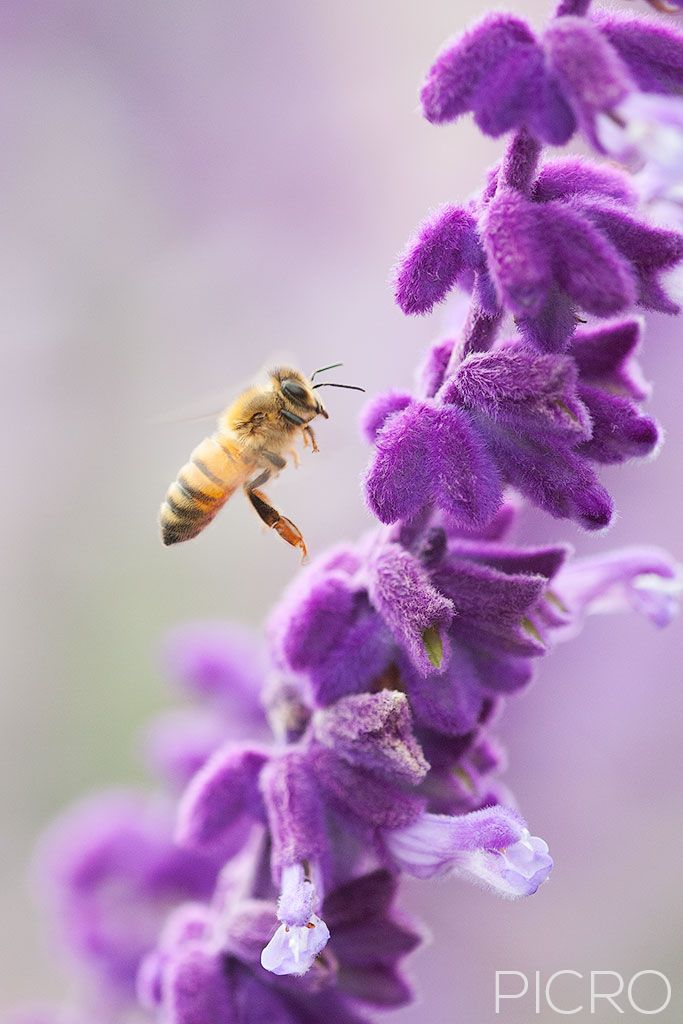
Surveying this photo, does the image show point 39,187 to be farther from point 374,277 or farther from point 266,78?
point 374,277

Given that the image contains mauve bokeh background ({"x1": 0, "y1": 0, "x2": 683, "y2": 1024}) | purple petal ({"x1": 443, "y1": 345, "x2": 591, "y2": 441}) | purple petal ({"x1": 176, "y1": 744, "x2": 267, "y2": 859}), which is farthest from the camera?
mauve bokeh background ({"x1": 0, "y1": 0, "x2": 683, "y2": 1024})

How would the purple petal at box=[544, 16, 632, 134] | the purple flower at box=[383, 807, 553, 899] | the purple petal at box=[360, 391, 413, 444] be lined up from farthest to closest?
the purple petal at box=[360, 391, 413, 444]
the purple flower at box=[383, 807, 553, 899]
the purple petal at box=[544, 16, 632, 134]

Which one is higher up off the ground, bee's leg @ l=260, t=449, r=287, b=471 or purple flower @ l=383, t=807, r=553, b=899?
bee's leg @ l=260, t=449, r=287, b=471

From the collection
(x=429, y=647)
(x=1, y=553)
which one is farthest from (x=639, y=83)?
(x=1, y=553)

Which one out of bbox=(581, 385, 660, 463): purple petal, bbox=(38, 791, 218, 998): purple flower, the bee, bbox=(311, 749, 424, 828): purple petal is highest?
bbox=(581, 385, 660, 463): purple petal

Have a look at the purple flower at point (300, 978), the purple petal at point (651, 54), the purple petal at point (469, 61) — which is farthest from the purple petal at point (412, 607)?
the purple petal at point (651, 54)

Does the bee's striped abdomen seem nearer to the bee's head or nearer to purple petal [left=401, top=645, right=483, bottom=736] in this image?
the bee's head

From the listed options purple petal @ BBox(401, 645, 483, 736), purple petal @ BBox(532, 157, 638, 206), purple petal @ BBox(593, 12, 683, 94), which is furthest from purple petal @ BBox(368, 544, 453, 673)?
purple petal @ BBox(593, 12, 683, 94)
